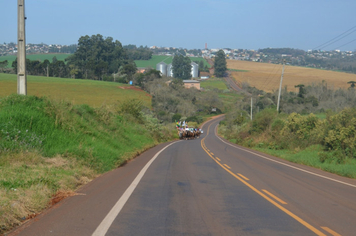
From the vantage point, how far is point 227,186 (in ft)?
32.8

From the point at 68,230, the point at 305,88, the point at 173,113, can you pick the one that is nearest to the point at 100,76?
the point at 173,113

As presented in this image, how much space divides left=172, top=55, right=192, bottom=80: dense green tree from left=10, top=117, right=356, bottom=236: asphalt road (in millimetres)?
137282

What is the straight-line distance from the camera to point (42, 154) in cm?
1070

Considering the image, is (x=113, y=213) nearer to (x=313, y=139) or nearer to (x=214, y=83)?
(x=313, y=139)

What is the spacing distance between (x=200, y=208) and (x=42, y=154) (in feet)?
19.0

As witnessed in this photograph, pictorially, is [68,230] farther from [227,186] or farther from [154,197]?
[227,186]

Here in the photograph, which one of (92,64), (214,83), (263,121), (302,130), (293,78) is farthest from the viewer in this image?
(214,83)

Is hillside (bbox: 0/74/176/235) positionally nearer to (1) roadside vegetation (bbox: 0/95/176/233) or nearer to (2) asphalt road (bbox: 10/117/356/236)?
(1) roadside vegetation (bbox: 0/95/176/233)

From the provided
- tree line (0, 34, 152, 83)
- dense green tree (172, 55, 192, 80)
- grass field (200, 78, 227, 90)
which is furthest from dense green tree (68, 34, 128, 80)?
grass field (200, 78, 227, 90)

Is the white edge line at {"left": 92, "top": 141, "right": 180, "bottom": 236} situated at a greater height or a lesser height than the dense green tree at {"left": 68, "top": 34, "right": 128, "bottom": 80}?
lesser

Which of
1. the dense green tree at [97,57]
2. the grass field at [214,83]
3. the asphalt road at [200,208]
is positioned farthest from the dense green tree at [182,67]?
the asphalt road at [200,208]

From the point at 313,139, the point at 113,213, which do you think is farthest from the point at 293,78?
the point at 113,213

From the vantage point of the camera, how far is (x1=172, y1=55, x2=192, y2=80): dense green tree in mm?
147125

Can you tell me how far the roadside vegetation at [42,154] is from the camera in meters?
7.03
